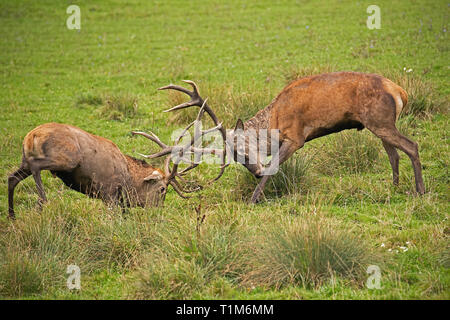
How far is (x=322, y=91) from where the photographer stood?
8.54 m

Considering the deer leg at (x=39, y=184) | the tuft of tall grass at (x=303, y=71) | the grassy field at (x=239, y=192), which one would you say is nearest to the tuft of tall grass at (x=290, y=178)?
the grassy field at (x=239, y=192)

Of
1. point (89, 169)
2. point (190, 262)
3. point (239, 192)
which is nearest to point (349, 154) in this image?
point (239, 192)

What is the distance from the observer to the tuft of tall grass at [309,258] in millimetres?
5961

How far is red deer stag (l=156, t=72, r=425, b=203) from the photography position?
8273 millimetres

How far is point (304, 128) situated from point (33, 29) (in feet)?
53.2

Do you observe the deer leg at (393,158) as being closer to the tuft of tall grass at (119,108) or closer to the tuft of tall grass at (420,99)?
the tuft of tall grass at (420,99)

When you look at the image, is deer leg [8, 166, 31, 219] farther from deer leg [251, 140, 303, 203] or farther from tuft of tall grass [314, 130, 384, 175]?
tuft of tall grass [314, 130, 384, 175]

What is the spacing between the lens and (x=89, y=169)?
8.16m

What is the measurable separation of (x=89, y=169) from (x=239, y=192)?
218cm

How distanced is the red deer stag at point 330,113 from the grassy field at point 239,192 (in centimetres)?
33

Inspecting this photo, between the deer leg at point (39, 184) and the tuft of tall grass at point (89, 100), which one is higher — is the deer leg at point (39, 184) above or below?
below

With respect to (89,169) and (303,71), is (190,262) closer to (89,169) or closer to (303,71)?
(89,169)
